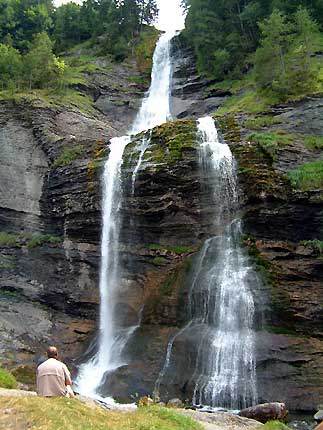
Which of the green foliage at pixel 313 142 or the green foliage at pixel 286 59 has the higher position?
the green foliage at pixel 286 59

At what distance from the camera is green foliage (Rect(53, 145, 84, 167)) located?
26.2 m

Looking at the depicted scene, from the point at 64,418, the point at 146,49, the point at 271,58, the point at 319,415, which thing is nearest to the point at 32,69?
the point at 146,49

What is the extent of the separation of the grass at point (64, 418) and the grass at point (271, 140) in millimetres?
16350

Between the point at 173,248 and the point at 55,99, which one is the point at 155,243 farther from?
the point at 55,99

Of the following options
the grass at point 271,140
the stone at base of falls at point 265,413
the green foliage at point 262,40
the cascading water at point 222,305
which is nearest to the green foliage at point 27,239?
the cascading water at point 222,305

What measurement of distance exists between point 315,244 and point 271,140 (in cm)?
564

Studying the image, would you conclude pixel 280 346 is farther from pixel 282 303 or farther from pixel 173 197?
pixel 173 197

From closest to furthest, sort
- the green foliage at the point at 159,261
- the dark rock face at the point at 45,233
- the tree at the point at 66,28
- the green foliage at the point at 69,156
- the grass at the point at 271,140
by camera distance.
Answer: the dark rock face at the point at 45,233 → the green foliage at the point at 159,261 → the grass at the point at 271,140 → the green foliage at the point at 69,156 → the tree at the point at 66,28

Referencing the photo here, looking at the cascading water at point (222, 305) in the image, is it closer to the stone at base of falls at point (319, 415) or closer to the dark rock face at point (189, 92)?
the stone at base of falls at point (319, 415)

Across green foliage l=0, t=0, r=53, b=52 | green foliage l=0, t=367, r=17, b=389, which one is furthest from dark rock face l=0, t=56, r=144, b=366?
green foliage l=0, t=0, r=53, b=52

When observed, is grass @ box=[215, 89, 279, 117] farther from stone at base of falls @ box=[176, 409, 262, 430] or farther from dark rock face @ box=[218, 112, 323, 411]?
stone at base of falls @ box=[176, 409, 262, 430]

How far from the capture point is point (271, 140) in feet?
75.6

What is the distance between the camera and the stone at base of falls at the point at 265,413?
14.3 metres

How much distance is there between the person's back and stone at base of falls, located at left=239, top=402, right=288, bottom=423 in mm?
8138
